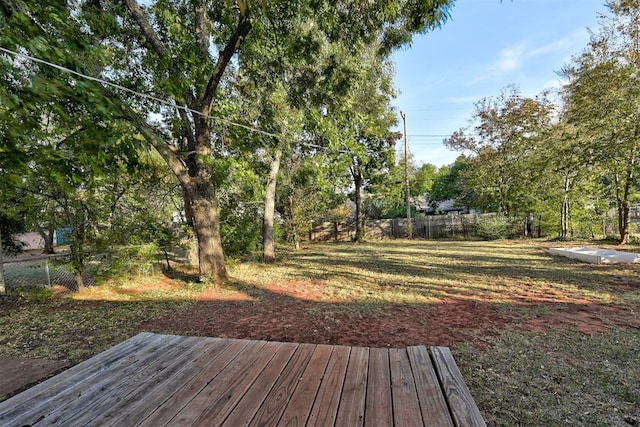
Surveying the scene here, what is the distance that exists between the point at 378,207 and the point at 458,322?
2072 cm

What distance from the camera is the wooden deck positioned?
1304 millimetres

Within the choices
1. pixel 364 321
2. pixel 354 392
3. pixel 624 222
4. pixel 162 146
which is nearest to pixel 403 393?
pixel 354 392

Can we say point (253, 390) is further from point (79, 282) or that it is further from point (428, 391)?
point (79, 282)

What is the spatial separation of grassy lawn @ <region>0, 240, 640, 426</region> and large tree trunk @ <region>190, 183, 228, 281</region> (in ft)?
1.14

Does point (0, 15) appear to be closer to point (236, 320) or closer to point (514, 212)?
point (236, 320)

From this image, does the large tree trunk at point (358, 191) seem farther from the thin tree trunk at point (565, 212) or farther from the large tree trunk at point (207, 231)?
the large tree trunk at point (207, 231)

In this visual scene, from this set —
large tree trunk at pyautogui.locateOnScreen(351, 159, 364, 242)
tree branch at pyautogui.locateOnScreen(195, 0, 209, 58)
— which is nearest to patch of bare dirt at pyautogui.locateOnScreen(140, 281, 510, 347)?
tree branch at pyautogui.locateOnScreen(195, 0, 209, 58)

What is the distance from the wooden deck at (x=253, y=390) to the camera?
1304 mm

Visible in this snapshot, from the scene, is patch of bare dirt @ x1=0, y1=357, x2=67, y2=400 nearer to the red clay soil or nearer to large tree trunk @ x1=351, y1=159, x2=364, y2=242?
the red clay soil

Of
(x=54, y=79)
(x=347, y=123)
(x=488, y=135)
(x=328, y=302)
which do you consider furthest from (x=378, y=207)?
(x=54, y=79)

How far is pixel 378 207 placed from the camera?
24.1 metres

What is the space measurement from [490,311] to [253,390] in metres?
3.60

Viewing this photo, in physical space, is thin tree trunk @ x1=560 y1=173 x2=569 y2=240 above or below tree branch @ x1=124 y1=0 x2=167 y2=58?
below

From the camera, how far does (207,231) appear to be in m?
5.79
